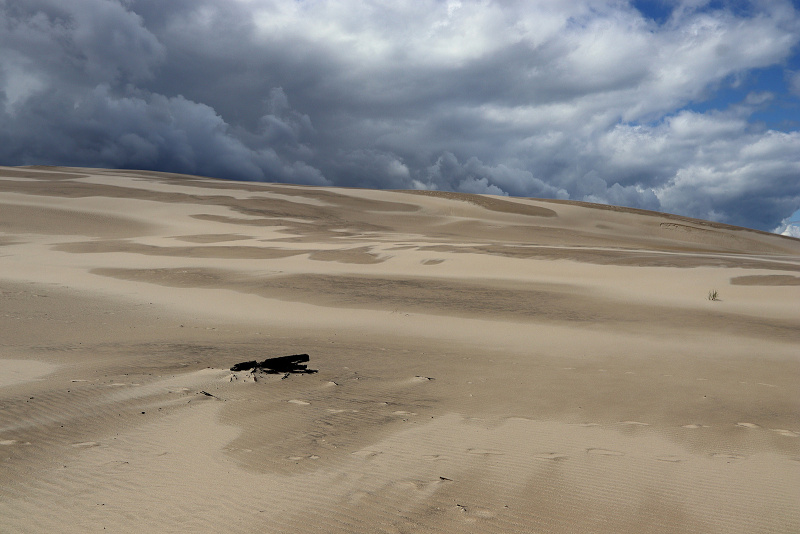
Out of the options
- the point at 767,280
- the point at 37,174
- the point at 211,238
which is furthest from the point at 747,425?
the point at 37,174

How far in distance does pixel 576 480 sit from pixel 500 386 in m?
3.06

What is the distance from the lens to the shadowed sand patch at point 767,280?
53.1 feet

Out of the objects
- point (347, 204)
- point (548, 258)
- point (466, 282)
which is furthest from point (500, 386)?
point (347, 204)

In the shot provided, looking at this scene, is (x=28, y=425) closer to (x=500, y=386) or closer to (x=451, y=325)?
(x=500, y=386)

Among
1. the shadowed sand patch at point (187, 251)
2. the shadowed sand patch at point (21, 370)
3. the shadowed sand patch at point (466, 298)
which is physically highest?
the shadowed sand patch at point (187, 251)

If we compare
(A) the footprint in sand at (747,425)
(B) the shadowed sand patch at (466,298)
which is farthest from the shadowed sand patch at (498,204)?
(A) the footprint in sand at (747,425)

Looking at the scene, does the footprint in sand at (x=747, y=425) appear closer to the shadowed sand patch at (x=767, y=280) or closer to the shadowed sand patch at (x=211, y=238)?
the shadowed sand patch at (x=767, y=280)

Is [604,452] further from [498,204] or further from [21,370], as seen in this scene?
[498,204]

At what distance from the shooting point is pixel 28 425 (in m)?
5.28

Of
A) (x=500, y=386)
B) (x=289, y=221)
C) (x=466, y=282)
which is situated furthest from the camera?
(x=289, y=221)

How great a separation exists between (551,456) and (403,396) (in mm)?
2312

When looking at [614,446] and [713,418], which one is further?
[713,418]

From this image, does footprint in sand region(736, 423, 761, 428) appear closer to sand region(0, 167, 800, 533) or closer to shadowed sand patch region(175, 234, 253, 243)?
sand region(0, 167, 800, 533)

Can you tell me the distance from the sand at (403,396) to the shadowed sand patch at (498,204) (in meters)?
28.0
